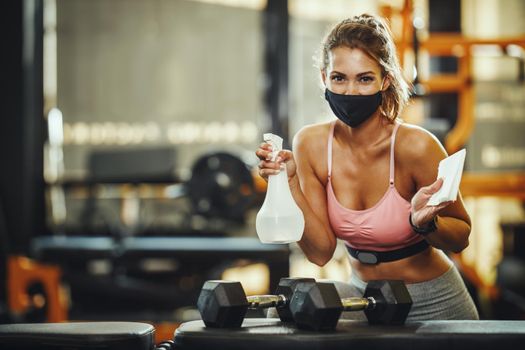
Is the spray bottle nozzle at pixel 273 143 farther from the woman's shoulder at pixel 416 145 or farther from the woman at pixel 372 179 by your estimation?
the woman's shoulder at pixel 416 145

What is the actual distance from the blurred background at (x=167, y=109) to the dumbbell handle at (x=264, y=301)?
3.11m

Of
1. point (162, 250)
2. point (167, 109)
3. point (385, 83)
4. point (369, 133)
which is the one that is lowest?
point (162, 250)

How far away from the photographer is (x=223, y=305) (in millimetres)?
1584

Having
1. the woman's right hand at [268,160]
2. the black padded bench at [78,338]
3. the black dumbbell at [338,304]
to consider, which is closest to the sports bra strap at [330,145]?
the woman's right hand at [268,160]

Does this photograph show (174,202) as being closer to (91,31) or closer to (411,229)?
(91,31)

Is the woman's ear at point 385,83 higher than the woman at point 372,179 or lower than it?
higher

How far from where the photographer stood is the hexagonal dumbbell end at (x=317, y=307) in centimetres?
156

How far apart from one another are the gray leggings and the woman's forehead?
0.55 meters

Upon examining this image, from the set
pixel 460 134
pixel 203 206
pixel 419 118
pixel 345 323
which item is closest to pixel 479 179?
pixel 460 134

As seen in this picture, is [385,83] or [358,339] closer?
[358,339]

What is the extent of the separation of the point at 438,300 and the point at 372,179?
1.13 feet

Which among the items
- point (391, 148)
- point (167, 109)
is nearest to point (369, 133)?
point (391, 148)

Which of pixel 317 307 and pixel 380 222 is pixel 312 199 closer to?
pixel 380 222

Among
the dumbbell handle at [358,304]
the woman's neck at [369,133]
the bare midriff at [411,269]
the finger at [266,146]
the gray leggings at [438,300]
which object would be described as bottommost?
the gray leggings at [438,300]
